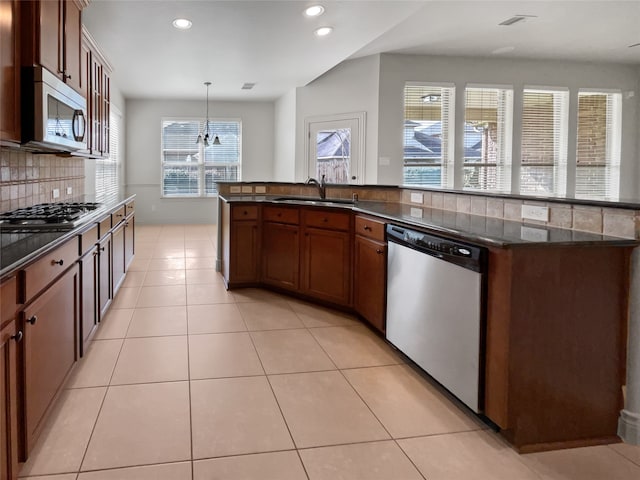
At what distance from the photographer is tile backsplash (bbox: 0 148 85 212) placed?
300 cm

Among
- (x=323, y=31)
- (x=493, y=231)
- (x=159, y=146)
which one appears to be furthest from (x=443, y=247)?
(x=159, y=146)

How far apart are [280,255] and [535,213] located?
2366 mm

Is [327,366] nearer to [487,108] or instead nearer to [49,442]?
[49,442]

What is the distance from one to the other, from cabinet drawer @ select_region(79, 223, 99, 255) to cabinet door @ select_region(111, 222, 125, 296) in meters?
0.79

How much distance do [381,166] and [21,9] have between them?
525 centimetres

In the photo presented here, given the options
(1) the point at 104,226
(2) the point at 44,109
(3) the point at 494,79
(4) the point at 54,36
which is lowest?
(1) the point at 104,226

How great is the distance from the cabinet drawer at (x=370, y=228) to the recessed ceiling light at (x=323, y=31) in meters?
2.47

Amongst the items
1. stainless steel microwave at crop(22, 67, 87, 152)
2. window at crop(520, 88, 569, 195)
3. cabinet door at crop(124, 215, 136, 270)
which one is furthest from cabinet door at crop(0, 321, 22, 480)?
window at crop(520, 88, 569, 195)

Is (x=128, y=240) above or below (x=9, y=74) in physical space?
below

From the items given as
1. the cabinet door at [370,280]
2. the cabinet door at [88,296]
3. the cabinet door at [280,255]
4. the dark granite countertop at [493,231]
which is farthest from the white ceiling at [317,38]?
the cabinet door at [88,296]

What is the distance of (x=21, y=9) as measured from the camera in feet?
8.11

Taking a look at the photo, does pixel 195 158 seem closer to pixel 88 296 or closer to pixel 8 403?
pixel 88 296

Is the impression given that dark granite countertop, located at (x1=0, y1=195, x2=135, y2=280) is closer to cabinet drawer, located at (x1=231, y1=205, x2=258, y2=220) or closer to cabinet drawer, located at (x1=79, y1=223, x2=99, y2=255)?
cabinet drawer, located at (x1=79, y1=223, x2=99, y2=255)

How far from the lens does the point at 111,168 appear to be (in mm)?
8344
